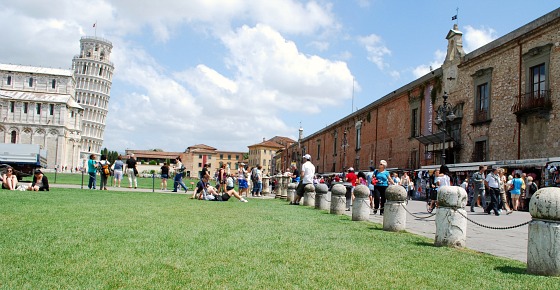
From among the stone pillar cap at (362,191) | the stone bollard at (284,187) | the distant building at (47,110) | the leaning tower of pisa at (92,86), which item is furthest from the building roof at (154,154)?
the stone pillar cap at (362,191)

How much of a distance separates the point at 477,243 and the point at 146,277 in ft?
18.1

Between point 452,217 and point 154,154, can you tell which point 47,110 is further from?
point 452,217

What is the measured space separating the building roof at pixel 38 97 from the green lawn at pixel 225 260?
90.7 m

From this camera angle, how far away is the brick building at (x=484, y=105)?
1942cm

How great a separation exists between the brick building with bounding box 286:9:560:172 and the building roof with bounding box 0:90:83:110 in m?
70.8

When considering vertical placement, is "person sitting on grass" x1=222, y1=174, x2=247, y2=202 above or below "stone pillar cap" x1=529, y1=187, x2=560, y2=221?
below

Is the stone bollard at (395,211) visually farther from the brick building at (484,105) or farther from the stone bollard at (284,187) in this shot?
the stone bollard at (284,187)

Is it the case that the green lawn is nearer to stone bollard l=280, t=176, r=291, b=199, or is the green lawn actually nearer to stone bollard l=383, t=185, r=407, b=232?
stone bollard l=383, t=185, r=407, b=232

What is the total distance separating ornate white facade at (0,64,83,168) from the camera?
87562mm

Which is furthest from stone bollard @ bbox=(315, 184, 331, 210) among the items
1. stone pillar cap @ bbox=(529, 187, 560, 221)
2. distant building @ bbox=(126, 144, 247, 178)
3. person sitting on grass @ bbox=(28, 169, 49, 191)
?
distant building @ bbox=(126, 144, 247, 178)

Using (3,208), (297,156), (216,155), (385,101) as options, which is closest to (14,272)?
(3,208)

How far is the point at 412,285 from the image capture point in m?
4.23

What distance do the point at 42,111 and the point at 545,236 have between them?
96.0 meters

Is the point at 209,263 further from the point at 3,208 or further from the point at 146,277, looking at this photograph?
the point at 3,208
